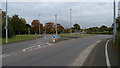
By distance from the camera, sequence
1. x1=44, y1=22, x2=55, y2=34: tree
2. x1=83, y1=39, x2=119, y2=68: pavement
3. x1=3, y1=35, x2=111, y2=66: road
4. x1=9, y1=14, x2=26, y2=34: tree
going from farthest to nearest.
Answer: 1. x1=44, y1=22, x2=55, y2=34: tree
2. x1=9, y1=14, x2=26, y2=34: tree
3. x1=3, y1=35, x2=111, y2=66: road
4. x1=83, y1=39, x2=119, y2=68: pavement

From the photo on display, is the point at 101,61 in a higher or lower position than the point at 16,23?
lower

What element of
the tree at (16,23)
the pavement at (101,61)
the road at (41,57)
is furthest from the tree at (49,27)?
the pavement at (101,61)

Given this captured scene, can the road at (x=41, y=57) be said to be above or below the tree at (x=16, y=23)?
below

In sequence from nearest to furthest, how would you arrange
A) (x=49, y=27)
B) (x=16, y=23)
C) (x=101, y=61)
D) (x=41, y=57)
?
(x=101, y=61), (x=41, y=57), (x=16, y=23), (x=49, y=27)

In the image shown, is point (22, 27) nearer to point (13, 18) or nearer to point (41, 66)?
point (13, 18)

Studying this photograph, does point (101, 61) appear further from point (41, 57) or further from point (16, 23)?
point (16, 23)

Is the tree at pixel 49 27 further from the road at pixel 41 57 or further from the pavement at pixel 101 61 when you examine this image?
the pavement at pixel 101 61

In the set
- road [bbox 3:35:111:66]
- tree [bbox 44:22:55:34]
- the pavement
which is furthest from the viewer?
tree [bbox 44:22:55:34]

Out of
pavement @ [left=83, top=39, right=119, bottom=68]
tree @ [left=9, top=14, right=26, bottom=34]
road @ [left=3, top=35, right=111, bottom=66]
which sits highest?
tree @ [left=9, top=14, right=26, bottom=34]

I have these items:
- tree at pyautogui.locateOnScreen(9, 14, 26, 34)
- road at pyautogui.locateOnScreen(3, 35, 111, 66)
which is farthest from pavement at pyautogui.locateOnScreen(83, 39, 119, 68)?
tree at pyautogui.locateOnScreen(9, 14, 26, 34)

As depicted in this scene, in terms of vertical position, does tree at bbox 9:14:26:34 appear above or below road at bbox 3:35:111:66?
above

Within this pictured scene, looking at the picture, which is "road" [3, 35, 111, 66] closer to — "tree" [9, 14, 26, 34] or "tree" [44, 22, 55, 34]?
"tree" [9, 14, 26, 34]

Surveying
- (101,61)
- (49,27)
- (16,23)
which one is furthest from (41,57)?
(49,27)

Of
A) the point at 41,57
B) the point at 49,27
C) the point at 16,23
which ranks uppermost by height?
the point at 49,27
